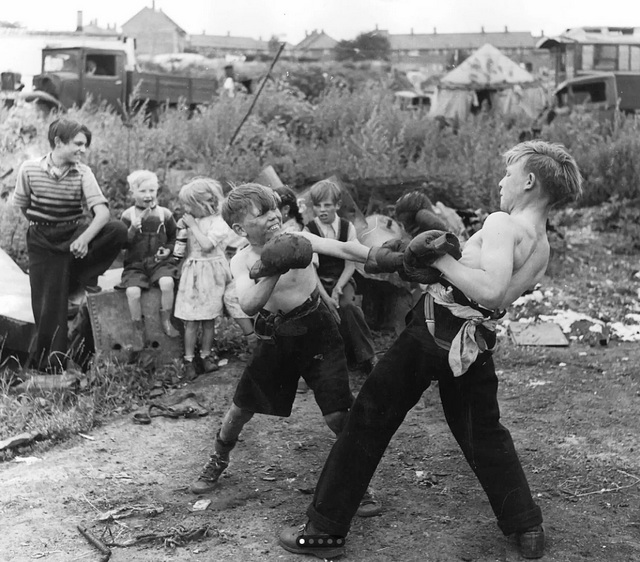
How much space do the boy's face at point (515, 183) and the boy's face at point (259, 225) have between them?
39.0 inches

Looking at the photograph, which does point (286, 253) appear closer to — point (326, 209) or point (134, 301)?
point (326, 209)

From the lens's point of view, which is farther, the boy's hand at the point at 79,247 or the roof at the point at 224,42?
the roof at the point at 224,42

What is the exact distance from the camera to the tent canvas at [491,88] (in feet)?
63.4

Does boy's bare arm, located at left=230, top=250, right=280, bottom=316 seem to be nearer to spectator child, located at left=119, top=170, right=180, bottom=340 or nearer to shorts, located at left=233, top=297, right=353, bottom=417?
shorts, located at left=233, top=297, right=353, bottom=417

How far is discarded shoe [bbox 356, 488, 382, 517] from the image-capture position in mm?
3648

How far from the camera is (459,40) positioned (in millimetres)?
50688

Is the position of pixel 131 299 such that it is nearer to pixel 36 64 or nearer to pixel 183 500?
pixel 183 500

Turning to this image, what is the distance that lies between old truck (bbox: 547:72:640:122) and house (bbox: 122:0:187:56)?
24045 mm

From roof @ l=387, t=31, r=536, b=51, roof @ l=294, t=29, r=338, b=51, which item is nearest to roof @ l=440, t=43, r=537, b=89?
roof @ l=294, t=29, r=338, b=51

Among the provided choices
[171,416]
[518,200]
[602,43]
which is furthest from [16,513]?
[602,43]

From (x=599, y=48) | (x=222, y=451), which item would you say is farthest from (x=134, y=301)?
(x=599, y=48)

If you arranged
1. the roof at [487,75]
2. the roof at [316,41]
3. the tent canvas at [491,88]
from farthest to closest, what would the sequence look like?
the roof at [316,41] → the roof at [487,75] → the tent canvas at [491,88]

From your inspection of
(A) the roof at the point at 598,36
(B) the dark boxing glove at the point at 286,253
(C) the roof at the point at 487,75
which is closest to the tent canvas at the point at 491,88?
(C) the roof at the point at 487,75

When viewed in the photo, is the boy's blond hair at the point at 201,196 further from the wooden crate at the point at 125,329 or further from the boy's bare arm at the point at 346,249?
the boy's bare arm at the point at 346,249
